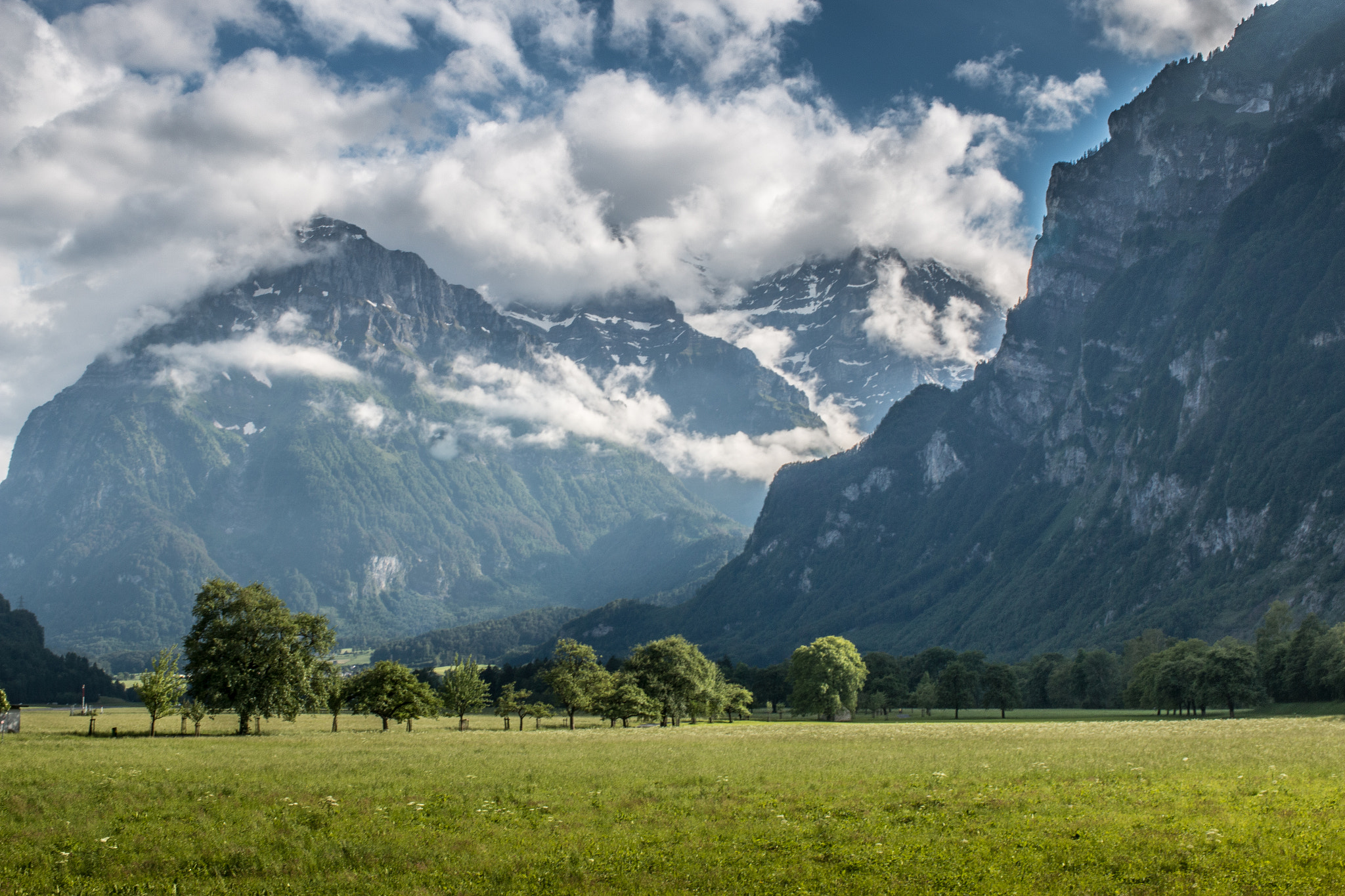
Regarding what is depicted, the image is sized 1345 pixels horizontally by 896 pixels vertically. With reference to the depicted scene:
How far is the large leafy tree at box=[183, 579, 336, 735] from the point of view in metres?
82.9

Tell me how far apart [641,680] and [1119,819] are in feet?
314

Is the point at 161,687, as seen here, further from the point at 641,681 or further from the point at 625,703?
the point at 641,681

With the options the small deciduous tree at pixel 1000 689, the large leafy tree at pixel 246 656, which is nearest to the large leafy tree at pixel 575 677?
the large leafy tree at pixel 246 656

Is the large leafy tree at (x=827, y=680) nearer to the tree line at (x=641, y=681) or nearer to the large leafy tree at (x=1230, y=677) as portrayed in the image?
the tree line at (x=641, y=681)


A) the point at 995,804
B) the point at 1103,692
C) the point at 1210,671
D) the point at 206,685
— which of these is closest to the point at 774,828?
the point at 995,804

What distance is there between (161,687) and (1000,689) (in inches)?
6014

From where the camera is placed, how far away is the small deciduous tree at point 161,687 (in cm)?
8375

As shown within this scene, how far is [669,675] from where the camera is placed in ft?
399

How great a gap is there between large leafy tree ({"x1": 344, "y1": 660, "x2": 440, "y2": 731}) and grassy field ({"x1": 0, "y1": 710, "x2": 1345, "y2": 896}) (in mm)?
45543

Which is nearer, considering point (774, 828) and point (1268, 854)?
point (1268, 854)

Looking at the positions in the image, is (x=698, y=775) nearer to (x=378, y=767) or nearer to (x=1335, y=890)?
(x=378, y=767)

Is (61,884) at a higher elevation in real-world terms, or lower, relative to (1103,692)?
higher

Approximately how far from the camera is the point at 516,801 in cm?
3694

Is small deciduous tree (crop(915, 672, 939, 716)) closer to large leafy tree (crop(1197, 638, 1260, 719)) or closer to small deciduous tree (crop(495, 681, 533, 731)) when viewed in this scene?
large leafy tree (crop(1197, 638, 1260, 719))
